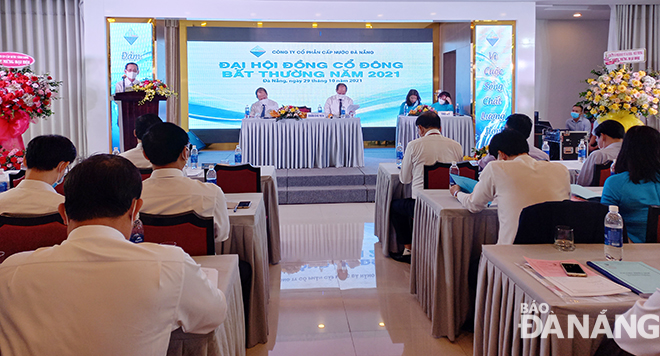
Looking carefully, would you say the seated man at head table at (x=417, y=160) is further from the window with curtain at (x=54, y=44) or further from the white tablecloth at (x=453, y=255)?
the window with curtain at (x=54, y=44)

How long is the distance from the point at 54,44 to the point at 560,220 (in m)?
8.41

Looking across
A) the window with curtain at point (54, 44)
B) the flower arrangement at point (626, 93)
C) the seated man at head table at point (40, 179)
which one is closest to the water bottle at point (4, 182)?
the seated man at head table at point (40, 179)

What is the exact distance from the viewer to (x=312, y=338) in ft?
9.29

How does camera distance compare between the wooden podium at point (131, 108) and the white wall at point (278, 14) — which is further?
the white wall at point (278, 14)

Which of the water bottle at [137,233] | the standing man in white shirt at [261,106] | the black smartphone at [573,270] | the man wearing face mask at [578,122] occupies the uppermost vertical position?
the standing man in white shirt at [261,106]

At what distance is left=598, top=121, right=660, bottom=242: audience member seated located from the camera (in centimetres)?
242

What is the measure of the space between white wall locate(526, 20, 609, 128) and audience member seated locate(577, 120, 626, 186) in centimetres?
766

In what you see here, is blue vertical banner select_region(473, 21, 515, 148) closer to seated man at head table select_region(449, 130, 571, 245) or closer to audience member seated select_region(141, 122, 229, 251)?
seated man at head table select_region(449, 130, 571, 245)

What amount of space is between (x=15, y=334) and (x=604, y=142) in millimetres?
4046

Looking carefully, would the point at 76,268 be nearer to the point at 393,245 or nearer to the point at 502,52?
the point at 393,245

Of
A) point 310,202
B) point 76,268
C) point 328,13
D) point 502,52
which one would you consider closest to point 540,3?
point 502,52

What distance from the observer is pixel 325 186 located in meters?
6.96

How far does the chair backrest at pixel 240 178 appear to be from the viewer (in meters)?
3.81

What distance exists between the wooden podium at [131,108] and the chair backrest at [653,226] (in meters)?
6.52
